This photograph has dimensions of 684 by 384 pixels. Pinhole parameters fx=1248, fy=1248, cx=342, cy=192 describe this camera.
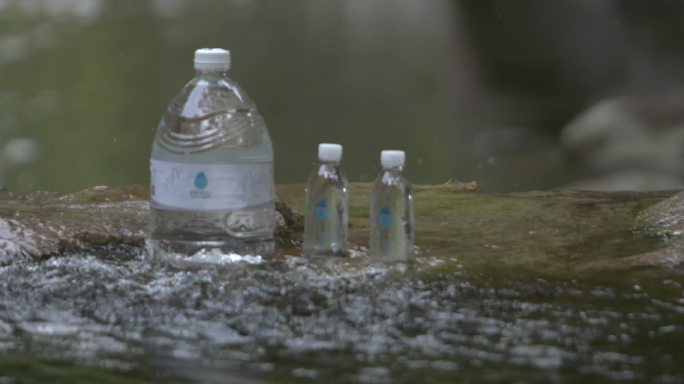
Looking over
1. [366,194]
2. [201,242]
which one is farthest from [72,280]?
[366,194]

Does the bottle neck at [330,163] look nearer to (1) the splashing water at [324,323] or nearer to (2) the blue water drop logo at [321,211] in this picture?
(2) the blue water drop logo at [321,211]

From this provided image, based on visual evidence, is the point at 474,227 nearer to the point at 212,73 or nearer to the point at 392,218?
the point at 392,218

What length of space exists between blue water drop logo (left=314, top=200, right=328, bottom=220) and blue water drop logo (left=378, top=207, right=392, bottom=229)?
8 cm

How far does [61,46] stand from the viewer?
665 centimetres

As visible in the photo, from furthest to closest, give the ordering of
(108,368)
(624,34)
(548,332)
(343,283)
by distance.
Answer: (624,34) < (343,283) < (548,332) < (108,368)

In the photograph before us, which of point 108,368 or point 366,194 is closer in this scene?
point 108,368

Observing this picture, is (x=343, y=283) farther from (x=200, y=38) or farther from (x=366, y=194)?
(x=200, y=38)

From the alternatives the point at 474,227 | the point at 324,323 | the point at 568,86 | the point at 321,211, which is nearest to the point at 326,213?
the point at 321,211

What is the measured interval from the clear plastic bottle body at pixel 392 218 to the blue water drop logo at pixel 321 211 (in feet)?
0.23

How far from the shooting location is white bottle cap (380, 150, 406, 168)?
5.93 ft

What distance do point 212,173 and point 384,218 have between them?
10.8 inches

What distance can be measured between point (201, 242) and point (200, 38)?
4506mm

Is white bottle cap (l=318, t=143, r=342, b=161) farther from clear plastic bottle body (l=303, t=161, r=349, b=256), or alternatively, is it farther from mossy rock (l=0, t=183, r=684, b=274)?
mossy rock (l=0, t=183, r=684, b=274)

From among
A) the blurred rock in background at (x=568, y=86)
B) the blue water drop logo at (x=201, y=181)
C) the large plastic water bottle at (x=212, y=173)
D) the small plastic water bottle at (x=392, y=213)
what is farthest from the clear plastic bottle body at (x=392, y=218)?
the blurred rock in background at (x=568, y=86)
